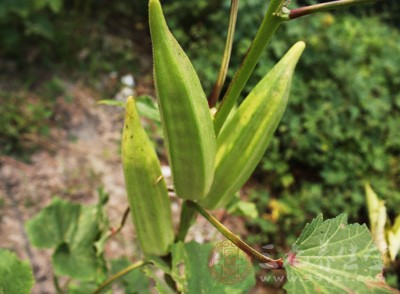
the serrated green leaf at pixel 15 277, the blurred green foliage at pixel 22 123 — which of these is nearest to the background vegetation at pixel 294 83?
the blurred green foliage at pixel 22 123

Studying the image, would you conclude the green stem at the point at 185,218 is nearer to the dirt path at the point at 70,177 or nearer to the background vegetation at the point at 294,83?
the dirt path at the point at 70,177

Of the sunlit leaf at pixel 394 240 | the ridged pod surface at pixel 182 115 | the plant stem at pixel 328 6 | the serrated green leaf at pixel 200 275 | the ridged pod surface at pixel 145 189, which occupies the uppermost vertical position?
the plant stem at pixel 328 6

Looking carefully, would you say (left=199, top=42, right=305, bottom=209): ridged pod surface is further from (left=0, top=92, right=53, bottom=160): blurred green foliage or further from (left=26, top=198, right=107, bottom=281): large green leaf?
(left=0, top=92, right=53, bottom=160): blurred green foliage

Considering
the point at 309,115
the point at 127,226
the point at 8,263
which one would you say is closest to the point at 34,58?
the point at 127,226

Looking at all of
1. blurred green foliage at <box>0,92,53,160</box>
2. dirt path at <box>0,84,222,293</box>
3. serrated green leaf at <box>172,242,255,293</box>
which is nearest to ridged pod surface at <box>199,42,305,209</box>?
serrated green leaf at <box>172,242,255,293</box>

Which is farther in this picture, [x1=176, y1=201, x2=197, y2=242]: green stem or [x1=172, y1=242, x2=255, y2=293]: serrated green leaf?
[x1=172, y1=242, x2=255, y2=293]: serrated green leaf

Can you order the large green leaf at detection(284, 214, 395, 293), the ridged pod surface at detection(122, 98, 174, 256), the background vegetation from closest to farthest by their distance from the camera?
1. the large green leaf at detection(284, 214, 395, 293)
2. the ridged pod surface at detection(122, 98, 174, 256)
3. the background vegetation

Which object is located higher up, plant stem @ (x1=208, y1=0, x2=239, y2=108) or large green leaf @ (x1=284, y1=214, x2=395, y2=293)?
plant stem @ (x1=208, y1=0, x2=239, y2=108)
